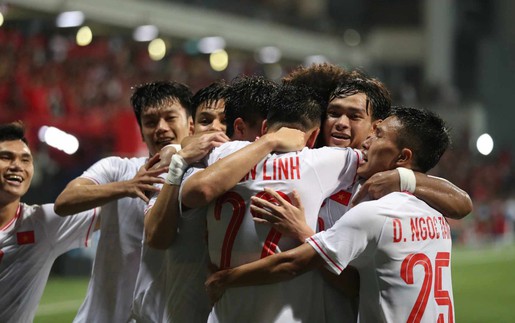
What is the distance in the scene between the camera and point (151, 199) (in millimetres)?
4504

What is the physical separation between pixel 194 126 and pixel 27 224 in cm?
127

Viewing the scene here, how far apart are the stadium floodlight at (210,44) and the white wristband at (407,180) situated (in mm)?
22460

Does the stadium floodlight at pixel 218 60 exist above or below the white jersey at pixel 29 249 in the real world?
above

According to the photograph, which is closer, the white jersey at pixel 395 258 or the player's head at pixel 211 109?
the white jersey at pixel 395 258

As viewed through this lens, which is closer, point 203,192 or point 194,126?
point 203,192

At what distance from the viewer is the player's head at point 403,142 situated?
13.0 feet

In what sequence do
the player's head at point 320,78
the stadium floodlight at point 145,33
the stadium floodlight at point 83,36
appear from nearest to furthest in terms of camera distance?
the player's head at point 320,78
the stadium floodlight at point 83,36
the stadium floodlight at point 145,33

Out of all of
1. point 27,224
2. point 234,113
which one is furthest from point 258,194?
point 27,224

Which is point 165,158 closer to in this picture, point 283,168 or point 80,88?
point 283,168

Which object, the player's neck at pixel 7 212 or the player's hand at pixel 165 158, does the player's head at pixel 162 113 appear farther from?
the player's neck at pixel 7 212

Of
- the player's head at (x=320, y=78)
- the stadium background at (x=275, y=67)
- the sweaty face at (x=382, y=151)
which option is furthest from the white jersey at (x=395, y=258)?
the stadium background at (x=275, y=67)

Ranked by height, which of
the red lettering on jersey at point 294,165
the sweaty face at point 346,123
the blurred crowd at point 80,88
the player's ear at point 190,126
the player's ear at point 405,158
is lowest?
the red lettering on jersey at point 294,165

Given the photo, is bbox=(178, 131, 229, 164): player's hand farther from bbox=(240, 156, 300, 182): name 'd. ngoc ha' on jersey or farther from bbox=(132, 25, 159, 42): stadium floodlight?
bbox=(132, 25, 159, 42): stadium floodlight

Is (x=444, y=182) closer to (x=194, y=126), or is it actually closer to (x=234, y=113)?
(x=234, y=113)
